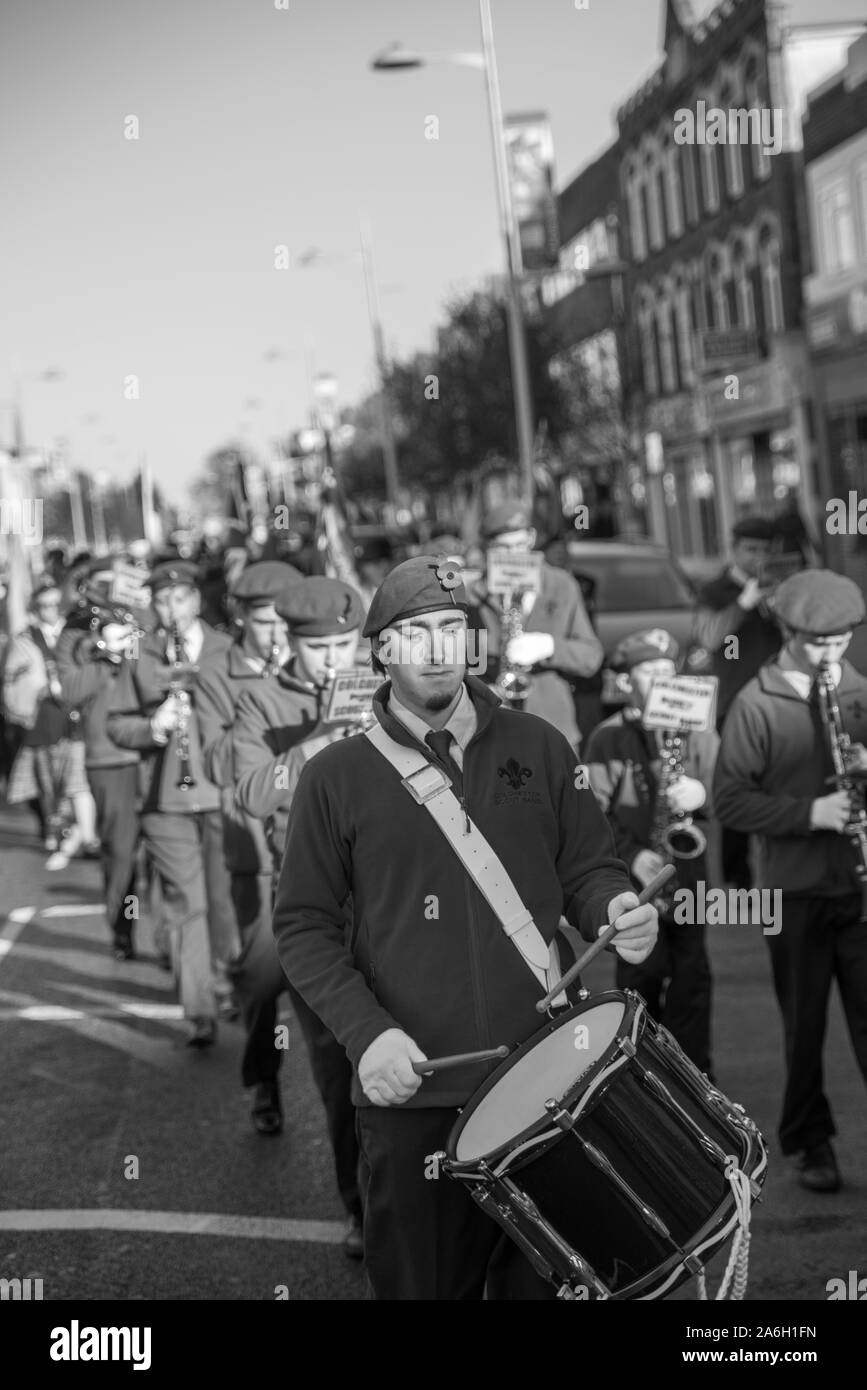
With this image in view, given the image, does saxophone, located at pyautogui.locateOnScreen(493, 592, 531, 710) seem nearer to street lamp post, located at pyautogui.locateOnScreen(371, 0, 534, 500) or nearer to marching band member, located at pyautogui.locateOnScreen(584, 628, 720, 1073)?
marching band member, located at pyautogui.locateOnScreen(584, 628, 720, 1073)

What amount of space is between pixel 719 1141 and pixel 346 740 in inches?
44.6

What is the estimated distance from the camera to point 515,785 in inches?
149

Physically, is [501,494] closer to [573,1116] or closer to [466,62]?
[466,62]

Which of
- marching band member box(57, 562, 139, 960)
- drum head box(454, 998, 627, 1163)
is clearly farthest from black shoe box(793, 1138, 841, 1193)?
marching band member box(57, 562, 139, 960)

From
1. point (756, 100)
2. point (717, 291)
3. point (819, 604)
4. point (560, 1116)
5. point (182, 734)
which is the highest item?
point (756, 100)

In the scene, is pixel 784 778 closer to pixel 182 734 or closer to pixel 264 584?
pixel 264 584

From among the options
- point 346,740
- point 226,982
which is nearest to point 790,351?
point 226,982

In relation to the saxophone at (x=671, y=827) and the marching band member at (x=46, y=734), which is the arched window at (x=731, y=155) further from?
the saxophone at (x=671, y=827)

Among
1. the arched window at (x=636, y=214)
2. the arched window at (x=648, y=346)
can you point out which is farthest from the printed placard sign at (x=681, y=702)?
the arched window at (x=636, y=214)

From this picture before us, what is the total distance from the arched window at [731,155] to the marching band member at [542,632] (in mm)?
29478

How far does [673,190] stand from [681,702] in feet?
123

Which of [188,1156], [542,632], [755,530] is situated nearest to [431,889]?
[188,1156]
